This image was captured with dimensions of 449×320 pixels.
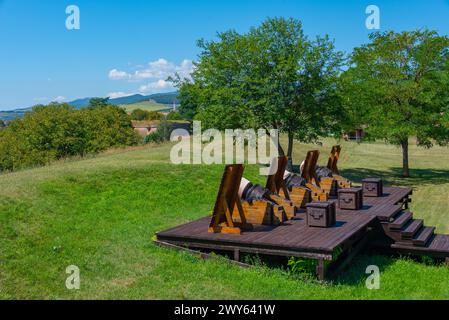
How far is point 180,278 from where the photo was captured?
879 cm

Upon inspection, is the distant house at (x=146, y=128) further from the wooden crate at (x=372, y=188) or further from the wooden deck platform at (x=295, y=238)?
the wooden deck platform at (x=295, y=238)

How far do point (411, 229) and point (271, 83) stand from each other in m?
15.7

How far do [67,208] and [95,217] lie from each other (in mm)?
968

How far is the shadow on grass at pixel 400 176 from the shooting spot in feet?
96.1

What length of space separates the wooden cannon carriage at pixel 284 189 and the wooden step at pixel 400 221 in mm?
2488

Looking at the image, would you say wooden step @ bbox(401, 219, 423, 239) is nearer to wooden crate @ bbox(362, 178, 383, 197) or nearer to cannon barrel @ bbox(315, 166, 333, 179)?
wooden crate @ bbox(362, 178, 383, 197)

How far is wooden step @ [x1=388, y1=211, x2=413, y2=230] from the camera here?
37.7 ft

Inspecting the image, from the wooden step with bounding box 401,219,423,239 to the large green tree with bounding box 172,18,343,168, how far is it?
46.3 feet

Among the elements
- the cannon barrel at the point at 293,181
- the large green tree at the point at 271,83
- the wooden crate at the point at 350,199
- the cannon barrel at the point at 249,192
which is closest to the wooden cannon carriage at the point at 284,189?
the cannon barrel at the point at 293,181

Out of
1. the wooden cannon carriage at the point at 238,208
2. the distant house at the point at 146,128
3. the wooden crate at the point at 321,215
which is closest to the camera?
the wooden cannon carriage at the point at 238,208

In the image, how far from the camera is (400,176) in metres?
32.2

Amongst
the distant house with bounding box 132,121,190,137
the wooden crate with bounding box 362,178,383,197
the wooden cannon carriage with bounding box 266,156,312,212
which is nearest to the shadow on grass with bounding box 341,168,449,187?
the wooden crate with bounding box 362,178,383,197
